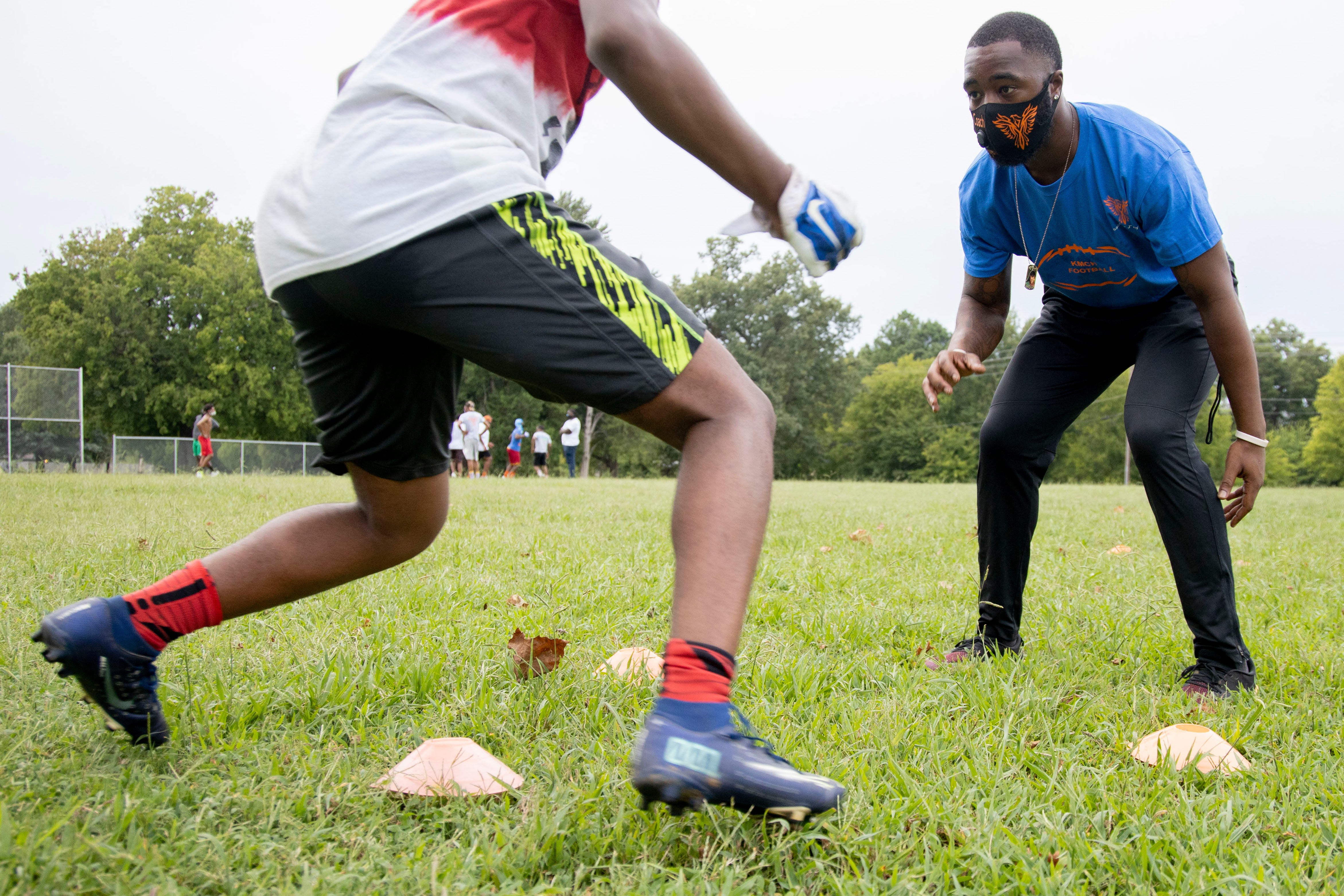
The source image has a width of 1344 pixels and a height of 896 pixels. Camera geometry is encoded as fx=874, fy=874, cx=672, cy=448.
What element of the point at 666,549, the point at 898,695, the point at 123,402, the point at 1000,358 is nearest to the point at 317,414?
the point at 898,695

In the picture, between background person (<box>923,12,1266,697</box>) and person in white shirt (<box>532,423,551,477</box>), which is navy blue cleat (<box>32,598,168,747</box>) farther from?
person in white shirt (<box>532,423,551,477</box>)

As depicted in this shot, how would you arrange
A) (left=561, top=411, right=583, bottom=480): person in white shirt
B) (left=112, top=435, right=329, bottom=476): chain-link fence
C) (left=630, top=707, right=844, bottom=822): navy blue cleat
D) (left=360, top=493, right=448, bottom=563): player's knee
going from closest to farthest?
(left=630, top=707, right=844, bottom=822): navy blue cleat, (left=360, top=493, right=448, bottom=563): player's knee, (left=561, top=411, right=583, bottom=480): person in white shirt, (left=112, top=435, right=329, bottom=476): chain-link fence

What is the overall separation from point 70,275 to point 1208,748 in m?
55.5

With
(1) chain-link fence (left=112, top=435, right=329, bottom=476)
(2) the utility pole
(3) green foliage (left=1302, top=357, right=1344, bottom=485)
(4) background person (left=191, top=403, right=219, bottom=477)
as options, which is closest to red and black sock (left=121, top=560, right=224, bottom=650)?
(4) background person (left=191, top=403, right=219, bottom=477)

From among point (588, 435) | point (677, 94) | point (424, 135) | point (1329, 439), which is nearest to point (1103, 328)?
point (677, 94)

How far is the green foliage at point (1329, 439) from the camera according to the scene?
55.2m

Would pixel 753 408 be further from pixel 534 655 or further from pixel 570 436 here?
pixel 570 436

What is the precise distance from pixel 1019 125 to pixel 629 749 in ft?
7.09

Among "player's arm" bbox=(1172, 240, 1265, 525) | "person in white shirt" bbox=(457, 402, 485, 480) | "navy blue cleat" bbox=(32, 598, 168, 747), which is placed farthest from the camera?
"person in white shirt" bbox=(457, 402, 485, 480)

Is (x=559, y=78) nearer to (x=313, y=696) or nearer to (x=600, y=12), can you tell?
(x=600, y=12)

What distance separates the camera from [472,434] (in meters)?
Result: 21.9

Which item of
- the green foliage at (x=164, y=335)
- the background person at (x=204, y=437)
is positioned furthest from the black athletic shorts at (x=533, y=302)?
the green foliage at (x=164, y=335)

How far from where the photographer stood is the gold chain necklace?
278 cm

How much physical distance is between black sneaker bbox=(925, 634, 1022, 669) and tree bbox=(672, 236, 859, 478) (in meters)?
48.4
